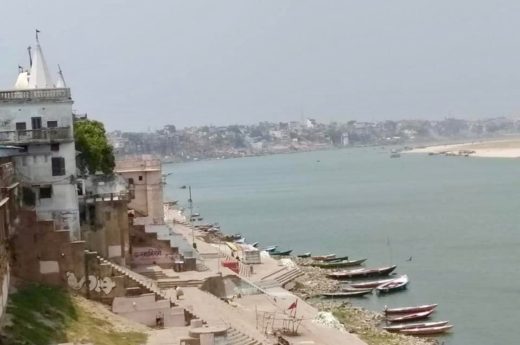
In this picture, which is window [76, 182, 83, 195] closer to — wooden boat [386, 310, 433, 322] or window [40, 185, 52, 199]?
window [40, 185, 52, 199]

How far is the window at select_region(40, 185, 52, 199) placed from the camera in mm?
34031

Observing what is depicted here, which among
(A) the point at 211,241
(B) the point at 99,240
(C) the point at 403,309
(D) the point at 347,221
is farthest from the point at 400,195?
(B) the point at 99,240

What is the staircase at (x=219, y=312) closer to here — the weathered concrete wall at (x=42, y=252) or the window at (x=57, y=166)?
the weathered concrete wall at (x=42, y=252)

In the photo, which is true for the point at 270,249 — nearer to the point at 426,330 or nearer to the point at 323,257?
the point at 323,257

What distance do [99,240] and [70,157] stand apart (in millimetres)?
4720

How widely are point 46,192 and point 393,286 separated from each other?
25.6 meters

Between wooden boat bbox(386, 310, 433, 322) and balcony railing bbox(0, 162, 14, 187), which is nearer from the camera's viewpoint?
balcony railing bbox(0, 162, 14, 187)

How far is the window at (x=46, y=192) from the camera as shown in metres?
34.0

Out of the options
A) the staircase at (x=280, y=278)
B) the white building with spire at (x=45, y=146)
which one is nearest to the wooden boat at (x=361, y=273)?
the staircase at (x=280, y=278)

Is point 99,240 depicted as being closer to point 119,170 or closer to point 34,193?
point 34,193

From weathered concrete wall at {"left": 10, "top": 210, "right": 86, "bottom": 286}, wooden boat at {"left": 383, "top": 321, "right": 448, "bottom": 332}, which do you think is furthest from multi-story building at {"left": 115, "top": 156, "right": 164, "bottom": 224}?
weathered concrete wall at {"left": 10, "top": 210, "right": 86, "bottom": 286}

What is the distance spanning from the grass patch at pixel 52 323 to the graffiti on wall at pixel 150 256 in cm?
1070

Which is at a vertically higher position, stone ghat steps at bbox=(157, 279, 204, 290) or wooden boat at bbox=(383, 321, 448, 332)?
stone ghat steps at bbox=(157, 279, 204, 290)

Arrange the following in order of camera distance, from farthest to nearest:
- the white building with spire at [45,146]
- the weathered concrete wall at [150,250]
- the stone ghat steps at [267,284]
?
the stone ghat steps at [267,284] < the weathered concrete wall at [150,250] < the white building with spire at [45,146]
